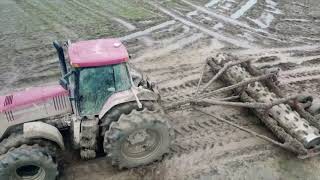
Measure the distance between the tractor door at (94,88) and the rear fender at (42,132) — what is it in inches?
21.2

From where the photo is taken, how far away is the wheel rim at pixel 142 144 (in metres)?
6.35

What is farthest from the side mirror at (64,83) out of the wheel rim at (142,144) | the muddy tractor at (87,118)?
the wheel rim at (142,144)

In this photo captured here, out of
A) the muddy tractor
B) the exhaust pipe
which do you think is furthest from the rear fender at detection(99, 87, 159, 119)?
the exhaust pipe

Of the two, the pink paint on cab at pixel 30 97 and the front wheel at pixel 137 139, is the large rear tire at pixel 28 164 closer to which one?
the pink paint on cab at pixel 30 97

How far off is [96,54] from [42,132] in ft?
4.71

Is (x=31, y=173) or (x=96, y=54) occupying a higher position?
(x=96, y=54)

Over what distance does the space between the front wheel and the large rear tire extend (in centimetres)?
90

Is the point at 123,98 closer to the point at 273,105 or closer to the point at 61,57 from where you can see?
the point at 61,57

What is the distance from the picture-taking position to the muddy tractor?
5910 mm

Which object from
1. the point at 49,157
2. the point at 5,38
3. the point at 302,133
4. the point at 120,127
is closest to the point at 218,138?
the point at 302,133

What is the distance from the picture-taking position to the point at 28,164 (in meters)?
5.71

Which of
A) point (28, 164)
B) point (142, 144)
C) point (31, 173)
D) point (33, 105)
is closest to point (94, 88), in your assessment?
point (33, 105)

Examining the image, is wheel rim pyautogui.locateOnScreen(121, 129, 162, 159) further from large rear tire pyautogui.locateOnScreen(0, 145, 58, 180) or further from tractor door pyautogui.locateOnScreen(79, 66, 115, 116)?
large rear tire pyautogui.locateOnScreen(0, 145, 58, 180)

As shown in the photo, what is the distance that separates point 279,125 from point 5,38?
305 inches
